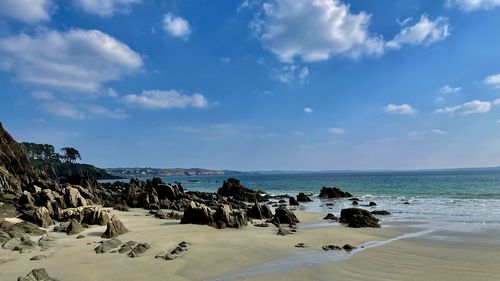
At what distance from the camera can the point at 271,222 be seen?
30141 mm

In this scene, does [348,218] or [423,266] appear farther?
[348,218]

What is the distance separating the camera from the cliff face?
184ft

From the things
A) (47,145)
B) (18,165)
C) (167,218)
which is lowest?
(167,218)

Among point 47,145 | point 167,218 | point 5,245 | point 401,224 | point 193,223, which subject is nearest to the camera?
point 5,245

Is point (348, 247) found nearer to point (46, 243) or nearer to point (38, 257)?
point (38, 257)

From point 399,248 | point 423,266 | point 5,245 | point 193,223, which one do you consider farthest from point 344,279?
point 193,223

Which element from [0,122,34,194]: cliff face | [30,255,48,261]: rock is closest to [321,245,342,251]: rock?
[30,255,48,261]: rock

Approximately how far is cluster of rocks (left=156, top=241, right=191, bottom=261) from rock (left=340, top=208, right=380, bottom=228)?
14.2 metres

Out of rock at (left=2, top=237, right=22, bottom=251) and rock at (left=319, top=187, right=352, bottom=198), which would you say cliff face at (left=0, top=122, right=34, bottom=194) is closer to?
rock at (left=2, top=237, right=22, bottom=251)

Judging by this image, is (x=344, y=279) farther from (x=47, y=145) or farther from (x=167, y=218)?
(x=47, y=145)

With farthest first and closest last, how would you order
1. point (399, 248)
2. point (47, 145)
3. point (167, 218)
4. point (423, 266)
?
point (47, 145) → point (167, 218) → point (399, 248) → point (423, 266)

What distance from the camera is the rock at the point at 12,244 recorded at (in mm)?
16788

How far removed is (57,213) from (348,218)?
21356mm

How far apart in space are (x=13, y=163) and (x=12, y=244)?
5046cm
